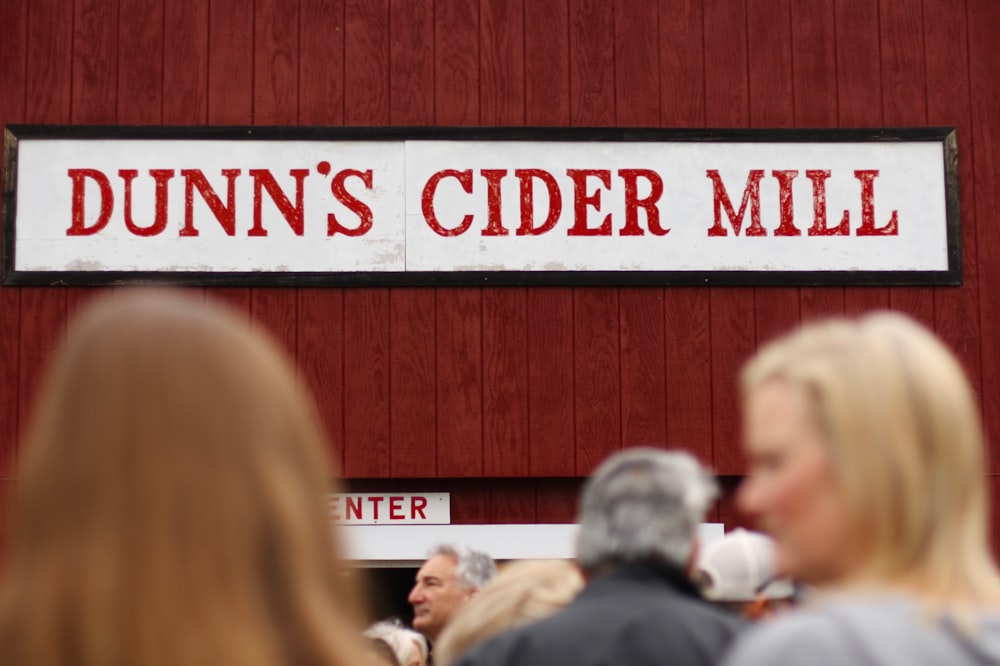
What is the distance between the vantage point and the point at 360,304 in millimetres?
7918

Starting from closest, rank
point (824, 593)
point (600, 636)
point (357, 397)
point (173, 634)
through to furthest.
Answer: point (173, 634) → point (824, 593) → point (600, 636) → point (357, 397)

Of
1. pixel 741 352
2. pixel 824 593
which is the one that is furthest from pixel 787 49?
pixel 824 593

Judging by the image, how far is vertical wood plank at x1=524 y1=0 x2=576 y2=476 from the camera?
7.83 m

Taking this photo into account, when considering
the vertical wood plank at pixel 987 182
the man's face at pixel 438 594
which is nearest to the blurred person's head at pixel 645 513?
the man's face at pixel 438 594

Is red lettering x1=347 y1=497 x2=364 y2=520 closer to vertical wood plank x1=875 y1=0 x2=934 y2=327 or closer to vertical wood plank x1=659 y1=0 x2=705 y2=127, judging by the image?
vertical wood plank x1=659 y1=0 x2=705 y2=127

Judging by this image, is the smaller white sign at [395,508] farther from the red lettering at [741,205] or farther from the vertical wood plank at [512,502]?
the red lettering at [741,205]

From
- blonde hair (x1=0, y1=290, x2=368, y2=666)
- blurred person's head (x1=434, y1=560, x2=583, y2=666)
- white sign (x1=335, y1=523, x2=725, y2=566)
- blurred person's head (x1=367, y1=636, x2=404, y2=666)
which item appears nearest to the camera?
blonde hair (x1=0, y1=290, x2=368, y2=666)

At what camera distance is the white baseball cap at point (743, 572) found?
319cm

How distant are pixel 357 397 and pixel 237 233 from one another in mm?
1116

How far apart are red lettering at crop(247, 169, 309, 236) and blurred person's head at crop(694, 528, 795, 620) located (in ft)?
16.5

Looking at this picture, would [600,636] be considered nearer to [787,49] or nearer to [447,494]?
[447,494]

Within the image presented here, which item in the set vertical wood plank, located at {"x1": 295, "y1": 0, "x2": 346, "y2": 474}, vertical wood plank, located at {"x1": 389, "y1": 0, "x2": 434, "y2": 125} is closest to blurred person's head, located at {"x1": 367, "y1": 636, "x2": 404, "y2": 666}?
vertical wood plank, located at {"x1": 295, "y1": 0, "x2": 346, "y2": 474}

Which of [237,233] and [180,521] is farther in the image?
[237,233]

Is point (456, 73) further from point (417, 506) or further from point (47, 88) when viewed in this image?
point (417, 506)
